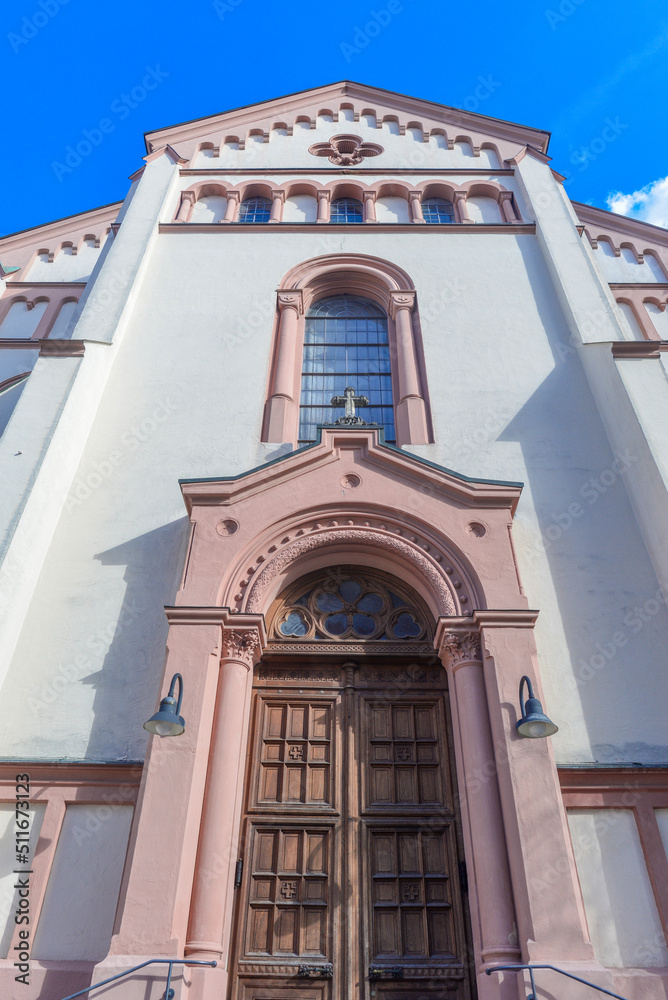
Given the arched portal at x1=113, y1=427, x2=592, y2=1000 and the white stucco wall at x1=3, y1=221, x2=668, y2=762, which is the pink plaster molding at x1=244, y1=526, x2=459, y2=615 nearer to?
the arched portal at x1=113, y1=427, x2=592, y2=1000

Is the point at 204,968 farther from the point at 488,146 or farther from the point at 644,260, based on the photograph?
the point at 488,146

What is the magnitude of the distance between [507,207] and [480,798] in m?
11.8

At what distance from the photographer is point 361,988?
6238 millimetres

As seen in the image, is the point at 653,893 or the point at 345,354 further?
the point at 345,354

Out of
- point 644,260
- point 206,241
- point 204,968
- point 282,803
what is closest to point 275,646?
point 282,803

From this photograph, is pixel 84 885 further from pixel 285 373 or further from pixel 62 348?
pixel 285 373

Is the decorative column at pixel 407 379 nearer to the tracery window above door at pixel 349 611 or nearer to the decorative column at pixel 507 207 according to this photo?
the tracery window above door at pixel 349 611

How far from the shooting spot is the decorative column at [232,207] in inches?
568

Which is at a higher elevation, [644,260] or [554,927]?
[644,260]

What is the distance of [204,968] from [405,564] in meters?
4.27

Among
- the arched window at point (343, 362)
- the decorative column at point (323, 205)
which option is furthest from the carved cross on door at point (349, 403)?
the decorative column at point (323, 205)

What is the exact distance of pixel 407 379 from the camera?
11.0 metres

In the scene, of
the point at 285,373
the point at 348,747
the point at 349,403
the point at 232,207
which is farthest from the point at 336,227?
the point at 348,747

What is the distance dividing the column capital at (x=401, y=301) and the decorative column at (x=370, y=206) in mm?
2718
